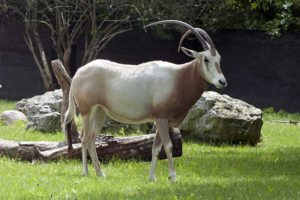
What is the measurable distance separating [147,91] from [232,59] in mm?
14524

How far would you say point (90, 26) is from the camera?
75.2 ft

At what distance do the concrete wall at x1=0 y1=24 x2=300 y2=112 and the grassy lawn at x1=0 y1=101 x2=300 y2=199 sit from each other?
9352 millimetres

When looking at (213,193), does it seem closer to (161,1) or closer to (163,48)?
(161,1)

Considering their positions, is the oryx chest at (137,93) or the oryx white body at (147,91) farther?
the oryx chest at (137,93)

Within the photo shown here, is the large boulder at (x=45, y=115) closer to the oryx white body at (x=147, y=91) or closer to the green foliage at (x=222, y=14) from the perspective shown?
the oryx white body at (x=147, y=91)

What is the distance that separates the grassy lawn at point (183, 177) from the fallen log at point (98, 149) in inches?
6.5

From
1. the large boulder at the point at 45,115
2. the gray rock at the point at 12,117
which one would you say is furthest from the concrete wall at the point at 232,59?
the large boulder at the point at 45,115

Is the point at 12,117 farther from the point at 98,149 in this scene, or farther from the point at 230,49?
the point at 230,49

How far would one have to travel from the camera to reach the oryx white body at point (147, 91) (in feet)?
31.0

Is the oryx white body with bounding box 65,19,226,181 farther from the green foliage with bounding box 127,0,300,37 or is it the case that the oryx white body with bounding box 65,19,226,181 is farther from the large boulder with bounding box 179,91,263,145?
the green foliage with bounding box 127,0,300,37

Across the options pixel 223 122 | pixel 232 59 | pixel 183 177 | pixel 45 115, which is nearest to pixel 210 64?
pixel 183 177

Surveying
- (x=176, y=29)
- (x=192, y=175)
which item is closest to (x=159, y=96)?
(x=192, y=175)

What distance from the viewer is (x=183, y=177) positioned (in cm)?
997

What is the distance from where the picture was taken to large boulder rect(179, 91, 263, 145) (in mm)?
14375
